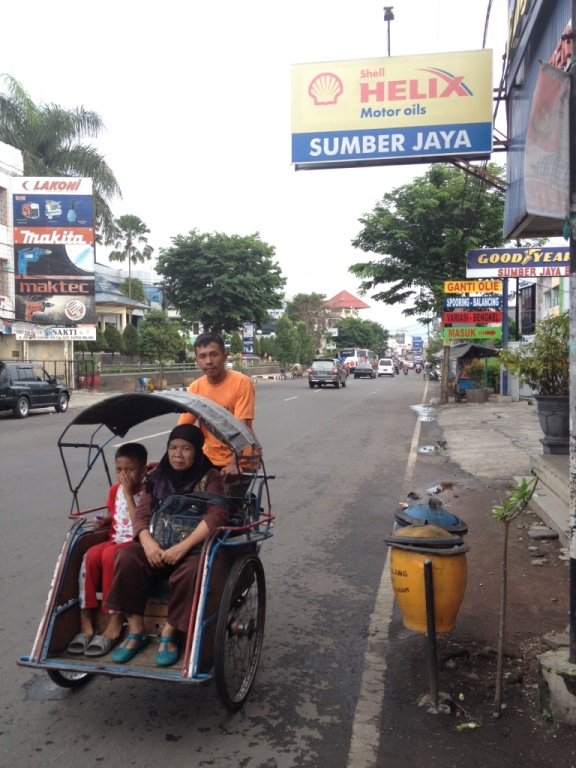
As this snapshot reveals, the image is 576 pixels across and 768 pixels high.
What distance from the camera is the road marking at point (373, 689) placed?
3260 millimetres

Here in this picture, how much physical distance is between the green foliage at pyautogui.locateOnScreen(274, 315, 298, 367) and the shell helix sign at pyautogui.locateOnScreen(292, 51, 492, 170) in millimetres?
51306

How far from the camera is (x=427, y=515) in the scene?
4320 millimetres

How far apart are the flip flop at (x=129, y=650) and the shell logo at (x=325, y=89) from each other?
435 inches

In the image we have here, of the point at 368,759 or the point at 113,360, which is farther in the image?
the point at 113,360

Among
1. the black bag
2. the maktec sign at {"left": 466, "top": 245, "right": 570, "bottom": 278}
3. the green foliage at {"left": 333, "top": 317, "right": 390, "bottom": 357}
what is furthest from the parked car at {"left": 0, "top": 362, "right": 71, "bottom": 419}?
the green foliage at {"left": 333, "top": 317, "right": 390, "bottom": 357}

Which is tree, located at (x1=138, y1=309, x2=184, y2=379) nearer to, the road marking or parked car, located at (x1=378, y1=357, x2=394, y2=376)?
the road marking

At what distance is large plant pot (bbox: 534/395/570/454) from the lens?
9523 millimetres

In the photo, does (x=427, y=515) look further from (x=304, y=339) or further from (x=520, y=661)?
(x=304, y=339)

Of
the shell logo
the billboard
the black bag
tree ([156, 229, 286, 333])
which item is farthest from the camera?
tree ([156, 229, 286, 333])

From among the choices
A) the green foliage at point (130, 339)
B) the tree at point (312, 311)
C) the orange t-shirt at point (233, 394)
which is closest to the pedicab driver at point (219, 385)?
the orange t-shirt at point (233, 394)

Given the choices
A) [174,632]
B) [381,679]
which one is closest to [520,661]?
[381,679]

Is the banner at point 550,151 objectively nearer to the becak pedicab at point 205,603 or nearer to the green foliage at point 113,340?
the becak pedicab at point 205,603

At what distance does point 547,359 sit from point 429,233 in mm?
16167

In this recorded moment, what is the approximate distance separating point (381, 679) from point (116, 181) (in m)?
32.9
